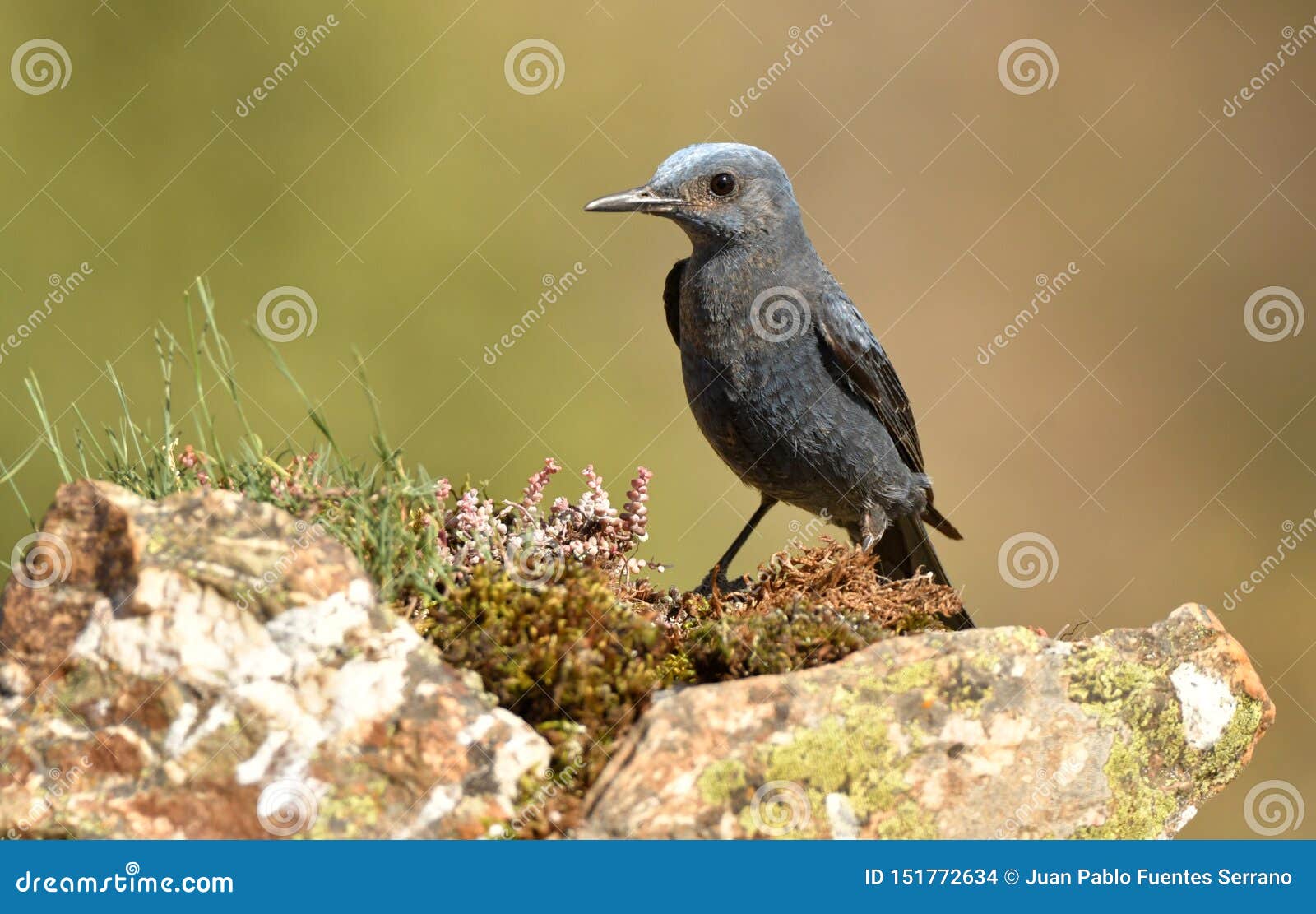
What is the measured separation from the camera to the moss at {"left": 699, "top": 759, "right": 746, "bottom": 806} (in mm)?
3396

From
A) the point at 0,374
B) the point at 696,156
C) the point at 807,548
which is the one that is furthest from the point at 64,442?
the point at 807,548

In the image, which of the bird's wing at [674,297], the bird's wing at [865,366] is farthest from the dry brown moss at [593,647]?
the bird's wing at [674,297]

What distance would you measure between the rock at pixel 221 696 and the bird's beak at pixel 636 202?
2.48 m

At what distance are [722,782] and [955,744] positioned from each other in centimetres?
78

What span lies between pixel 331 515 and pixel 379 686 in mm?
860

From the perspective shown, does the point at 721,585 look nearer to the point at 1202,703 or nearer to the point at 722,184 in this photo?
the point at 722,184

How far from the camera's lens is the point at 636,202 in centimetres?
545

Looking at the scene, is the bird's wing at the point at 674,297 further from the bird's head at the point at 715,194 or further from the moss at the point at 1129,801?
the moss at the point at 1129,801

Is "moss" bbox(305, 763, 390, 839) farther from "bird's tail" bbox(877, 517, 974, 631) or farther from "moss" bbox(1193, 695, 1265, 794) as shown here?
"bird's tail" bbox(877, 517, 974, 631)

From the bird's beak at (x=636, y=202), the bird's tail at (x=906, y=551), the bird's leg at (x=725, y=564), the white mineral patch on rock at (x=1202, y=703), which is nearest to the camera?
the white mineral patch on rock at (x=1202, y=703)

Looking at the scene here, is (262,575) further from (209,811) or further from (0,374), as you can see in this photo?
(0,374)

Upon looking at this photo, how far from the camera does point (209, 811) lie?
318 cm

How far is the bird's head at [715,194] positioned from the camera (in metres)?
5.48

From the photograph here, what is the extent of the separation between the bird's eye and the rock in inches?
111
